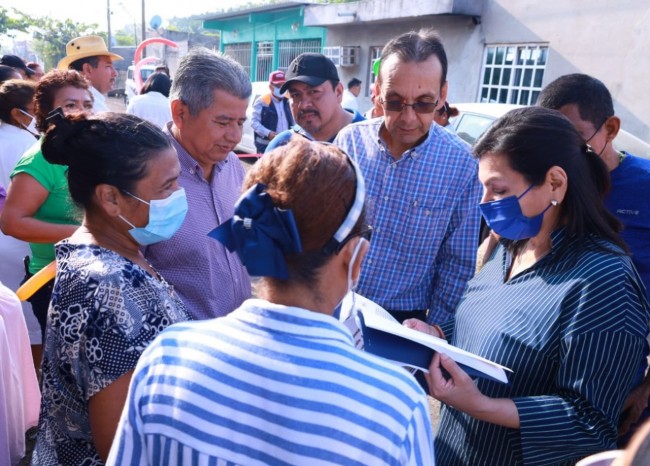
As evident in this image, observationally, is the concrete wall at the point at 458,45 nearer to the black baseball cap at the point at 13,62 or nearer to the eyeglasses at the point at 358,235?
the black baseball cap at the point at 13,62

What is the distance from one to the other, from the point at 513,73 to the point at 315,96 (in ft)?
28.4

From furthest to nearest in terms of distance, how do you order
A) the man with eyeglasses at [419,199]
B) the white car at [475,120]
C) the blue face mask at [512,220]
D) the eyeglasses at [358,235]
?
the white car at [475,120]
the man with eyeglasses at [419,199]
the blue face mask at [512,220]
the eyeglasses at [358,235]

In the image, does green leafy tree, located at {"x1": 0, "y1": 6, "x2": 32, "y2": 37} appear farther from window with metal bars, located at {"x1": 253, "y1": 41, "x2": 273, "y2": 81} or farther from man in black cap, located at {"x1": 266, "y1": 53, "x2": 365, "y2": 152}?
man in black cap, located at {"x1": 266, "y1": 53, "x2": 365, "y2": 152}

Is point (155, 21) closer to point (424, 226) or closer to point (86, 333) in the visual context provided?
point (424, 226)

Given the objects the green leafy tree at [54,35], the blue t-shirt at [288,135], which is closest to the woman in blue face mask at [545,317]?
the blue t-shirt at [288,135]

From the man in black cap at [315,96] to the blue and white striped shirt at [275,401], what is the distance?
2.82m

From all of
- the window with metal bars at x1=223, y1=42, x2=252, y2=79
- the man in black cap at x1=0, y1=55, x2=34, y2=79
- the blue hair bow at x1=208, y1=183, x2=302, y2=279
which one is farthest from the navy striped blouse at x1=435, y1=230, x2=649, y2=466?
the window with metal bars at x1=223, y1=42, x2=252, y2=79

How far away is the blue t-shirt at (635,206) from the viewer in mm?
2406

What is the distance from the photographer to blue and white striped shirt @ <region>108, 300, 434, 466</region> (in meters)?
0.92

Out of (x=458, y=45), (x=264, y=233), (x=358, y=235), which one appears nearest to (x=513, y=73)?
(x=458, y=45)

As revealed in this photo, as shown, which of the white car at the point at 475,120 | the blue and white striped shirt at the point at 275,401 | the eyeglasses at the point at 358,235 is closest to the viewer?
the blue and white striped shirt at the point at 275,401

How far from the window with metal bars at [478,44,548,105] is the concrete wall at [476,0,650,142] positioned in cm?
27

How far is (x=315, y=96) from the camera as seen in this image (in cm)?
371

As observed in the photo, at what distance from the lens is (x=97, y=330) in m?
1.39
